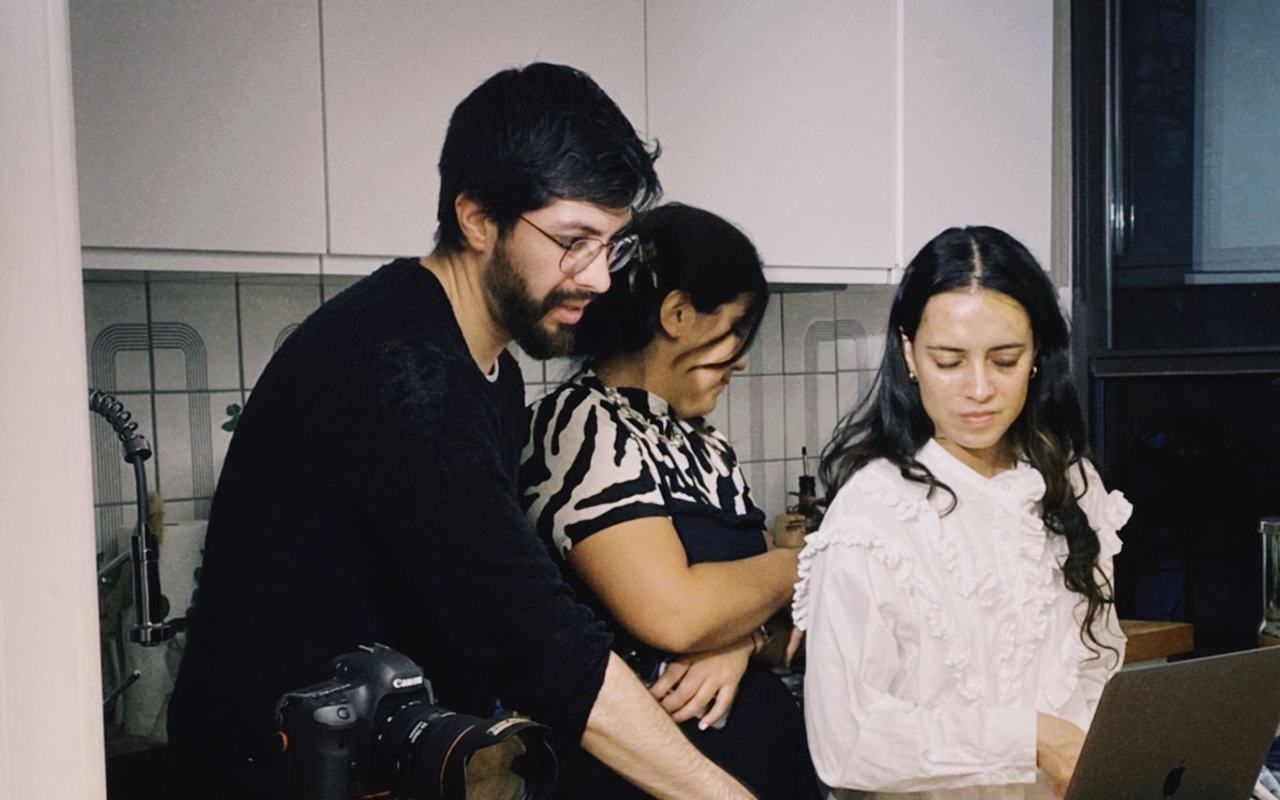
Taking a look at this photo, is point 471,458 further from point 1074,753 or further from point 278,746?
point 1074,753

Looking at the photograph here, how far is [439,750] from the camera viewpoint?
82cm

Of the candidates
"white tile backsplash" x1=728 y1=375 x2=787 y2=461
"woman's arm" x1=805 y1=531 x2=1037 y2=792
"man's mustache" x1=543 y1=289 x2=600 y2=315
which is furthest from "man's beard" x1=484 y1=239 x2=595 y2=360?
"white tile backsplash" x1=728 y1=375 x2=787 y2=461

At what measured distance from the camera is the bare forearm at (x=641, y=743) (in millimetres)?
1079

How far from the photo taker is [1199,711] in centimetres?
116

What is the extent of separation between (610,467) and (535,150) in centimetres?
35

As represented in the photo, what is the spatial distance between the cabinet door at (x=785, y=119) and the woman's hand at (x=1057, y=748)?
0.92 metres

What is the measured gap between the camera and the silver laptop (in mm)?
1101

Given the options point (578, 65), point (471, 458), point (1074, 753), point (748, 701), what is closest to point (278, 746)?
point (471, 458)

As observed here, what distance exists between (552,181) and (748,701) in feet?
2.18

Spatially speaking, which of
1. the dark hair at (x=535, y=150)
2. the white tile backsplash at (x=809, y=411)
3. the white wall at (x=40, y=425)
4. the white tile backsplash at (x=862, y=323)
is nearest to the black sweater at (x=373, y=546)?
the dark hair at (x=535, y=150)

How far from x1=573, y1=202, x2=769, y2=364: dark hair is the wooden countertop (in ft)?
3.64

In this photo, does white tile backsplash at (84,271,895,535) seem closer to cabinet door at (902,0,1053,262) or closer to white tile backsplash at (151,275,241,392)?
white tile backsplash at (151,275,241,392)

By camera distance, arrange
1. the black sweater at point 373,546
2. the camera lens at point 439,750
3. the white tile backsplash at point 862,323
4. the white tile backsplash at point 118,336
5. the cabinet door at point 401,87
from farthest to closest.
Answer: the white tile backsplash at point 862,323
the white tile backsplash at point 118,336
the cabinet door at point 401,87
the black sweater at point 373,546
the camera lens at point 439,750

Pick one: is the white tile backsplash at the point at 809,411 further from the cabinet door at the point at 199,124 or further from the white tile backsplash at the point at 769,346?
the cabinet door at the point at 199,124
